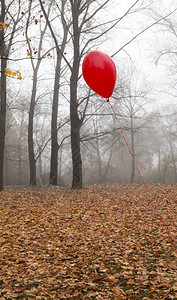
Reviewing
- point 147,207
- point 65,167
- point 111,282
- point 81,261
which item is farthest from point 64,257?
point 65,167

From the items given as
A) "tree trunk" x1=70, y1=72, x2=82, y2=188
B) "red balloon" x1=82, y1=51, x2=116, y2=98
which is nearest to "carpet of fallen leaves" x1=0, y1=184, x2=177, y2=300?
"tree trunk" x1=70, y1=72, x2=82, y2=188

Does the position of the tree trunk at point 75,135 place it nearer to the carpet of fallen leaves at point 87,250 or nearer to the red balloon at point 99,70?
the carpet of fallen leaves at point 87,250

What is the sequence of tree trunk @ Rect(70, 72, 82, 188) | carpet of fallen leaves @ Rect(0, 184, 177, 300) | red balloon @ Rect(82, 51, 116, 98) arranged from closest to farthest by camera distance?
carpet of fallen leaves @ Rect(0, 184, 177, 300)
red balloon @ Rect(82, 51, 116, 98)
tree trunk @ Rect(70, 72, 82, 188)

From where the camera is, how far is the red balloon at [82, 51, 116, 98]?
5.27m

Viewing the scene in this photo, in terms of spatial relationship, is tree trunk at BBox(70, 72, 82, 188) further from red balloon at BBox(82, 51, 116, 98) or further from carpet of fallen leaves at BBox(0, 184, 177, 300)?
red balloon at BBox(82, 51, 116, 98)

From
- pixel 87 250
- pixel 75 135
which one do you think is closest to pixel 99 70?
pixel 87 250

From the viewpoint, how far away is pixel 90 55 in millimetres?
5383

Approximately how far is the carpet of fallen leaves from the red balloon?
3.30 m

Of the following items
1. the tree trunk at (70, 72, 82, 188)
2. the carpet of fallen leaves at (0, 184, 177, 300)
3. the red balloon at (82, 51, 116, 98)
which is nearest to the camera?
the carpet of fallen leaves at (0, 184, 177, 300)

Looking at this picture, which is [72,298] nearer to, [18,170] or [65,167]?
[18,170]

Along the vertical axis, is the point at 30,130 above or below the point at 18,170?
above

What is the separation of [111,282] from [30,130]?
499 inches

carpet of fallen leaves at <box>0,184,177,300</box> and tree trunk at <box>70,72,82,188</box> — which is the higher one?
tree trunk at <box>70,72,82,188</box>

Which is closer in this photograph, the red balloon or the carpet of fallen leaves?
the carpet of fallen leaves
